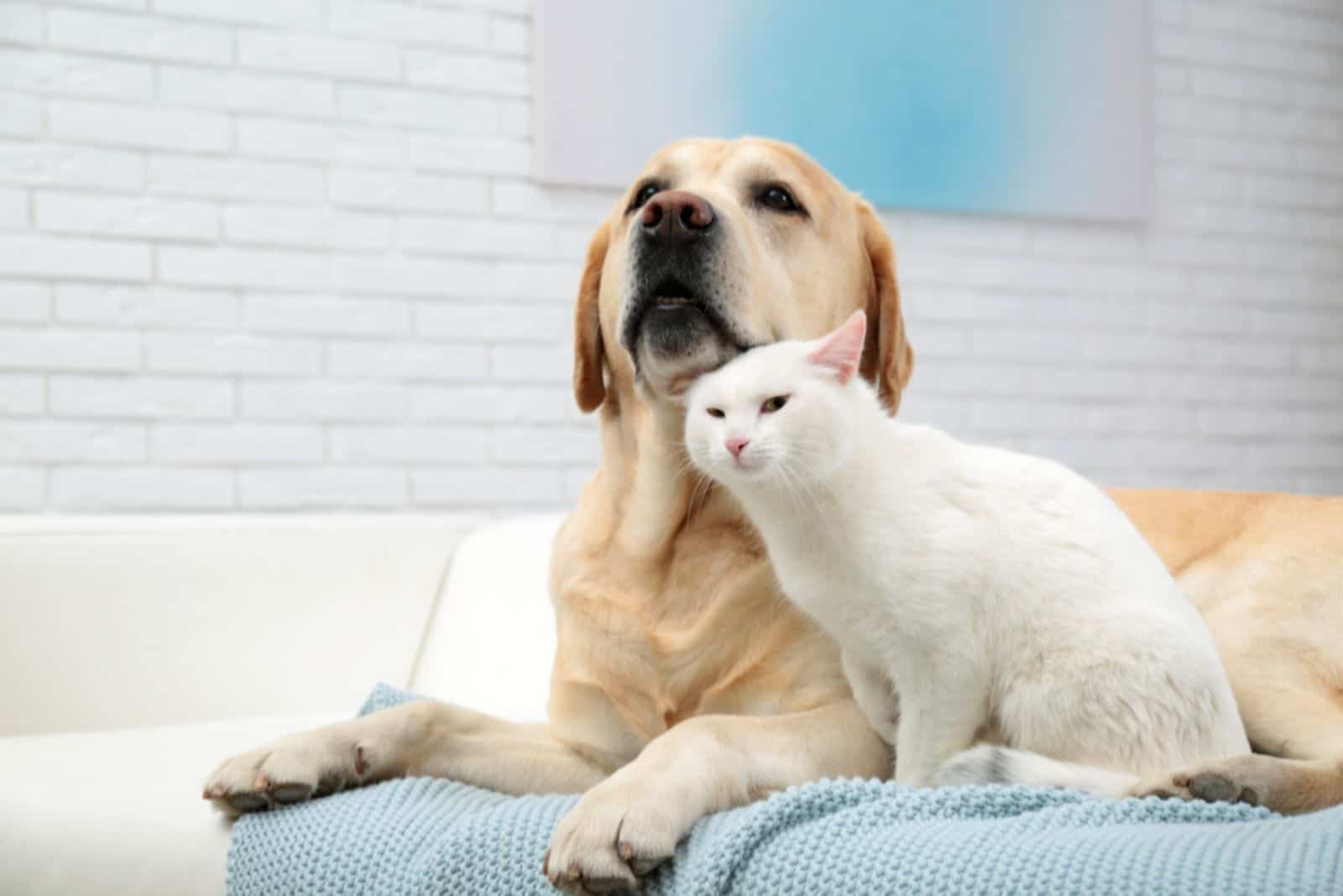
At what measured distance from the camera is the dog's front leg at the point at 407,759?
1.27m

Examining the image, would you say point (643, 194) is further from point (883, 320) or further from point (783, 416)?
point (783, 416)

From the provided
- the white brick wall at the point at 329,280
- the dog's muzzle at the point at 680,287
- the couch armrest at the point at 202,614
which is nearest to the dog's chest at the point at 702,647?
the dog's muzzle at the point at 680,287

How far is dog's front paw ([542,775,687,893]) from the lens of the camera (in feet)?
3.16

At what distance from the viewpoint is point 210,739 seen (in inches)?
69.4

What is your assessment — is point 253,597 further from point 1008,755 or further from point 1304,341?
point 1304,341

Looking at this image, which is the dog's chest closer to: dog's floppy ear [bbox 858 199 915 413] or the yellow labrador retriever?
the yellow labrador retriever

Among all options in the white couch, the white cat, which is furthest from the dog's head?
the white couch

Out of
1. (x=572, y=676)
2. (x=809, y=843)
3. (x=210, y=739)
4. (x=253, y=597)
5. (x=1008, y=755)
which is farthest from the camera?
(x=253, y=597)

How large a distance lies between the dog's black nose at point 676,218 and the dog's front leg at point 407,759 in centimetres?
56

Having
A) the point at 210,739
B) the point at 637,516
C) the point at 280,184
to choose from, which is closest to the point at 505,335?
the point at 280,184

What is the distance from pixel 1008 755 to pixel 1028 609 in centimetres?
12

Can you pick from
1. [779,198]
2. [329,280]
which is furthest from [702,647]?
[329,280]

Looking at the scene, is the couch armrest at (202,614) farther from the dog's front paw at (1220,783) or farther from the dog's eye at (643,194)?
the dog's front paw at (1220,783)

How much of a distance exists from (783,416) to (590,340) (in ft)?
1.59
